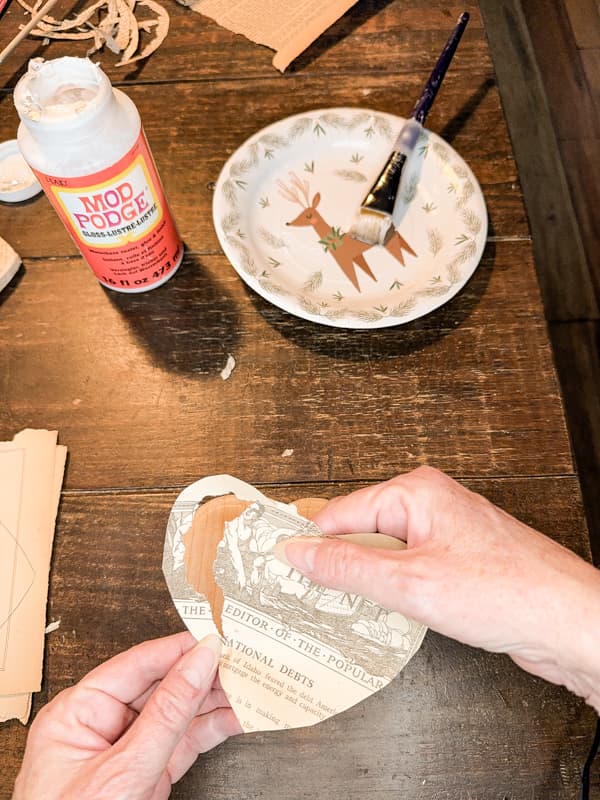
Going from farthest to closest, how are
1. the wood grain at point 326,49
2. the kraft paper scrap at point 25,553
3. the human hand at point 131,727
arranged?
the wood grain at point 326,49 < the kraft paper scrap at point 25,553 < the human hand at point 131,727

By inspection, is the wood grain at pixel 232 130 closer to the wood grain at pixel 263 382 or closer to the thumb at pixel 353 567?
the wood grain at pixel 263 382

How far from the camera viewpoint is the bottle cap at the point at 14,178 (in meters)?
0.74

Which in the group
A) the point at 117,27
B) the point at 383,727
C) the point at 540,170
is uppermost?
the point at 117,27

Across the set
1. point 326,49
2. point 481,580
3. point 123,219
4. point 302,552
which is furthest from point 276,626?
A: point 326,49

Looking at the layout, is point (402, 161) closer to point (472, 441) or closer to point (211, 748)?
point (472, 441)

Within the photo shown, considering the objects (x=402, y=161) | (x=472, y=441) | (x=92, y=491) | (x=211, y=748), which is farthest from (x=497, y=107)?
(x=211, y=748)

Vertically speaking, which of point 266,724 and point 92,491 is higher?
point 92,491

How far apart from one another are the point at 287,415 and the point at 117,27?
2.01ft

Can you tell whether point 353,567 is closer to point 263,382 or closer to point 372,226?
point 263,382

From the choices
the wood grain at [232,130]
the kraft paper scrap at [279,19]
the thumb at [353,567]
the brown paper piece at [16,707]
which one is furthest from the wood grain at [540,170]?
the brown paper piece at [16,707]

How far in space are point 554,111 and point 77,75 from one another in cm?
135

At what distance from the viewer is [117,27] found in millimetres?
859

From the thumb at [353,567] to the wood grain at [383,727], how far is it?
0.38ft

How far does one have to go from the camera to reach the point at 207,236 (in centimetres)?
73
